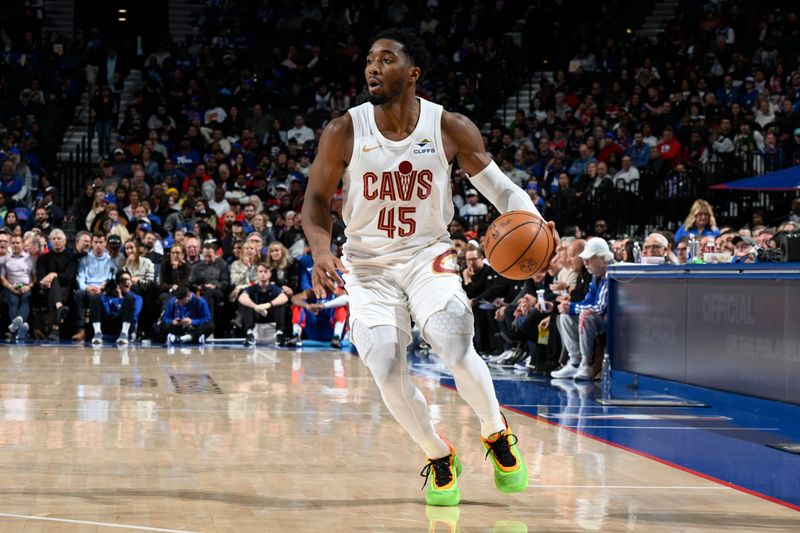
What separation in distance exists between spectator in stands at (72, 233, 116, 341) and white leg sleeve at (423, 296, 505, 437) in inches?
468

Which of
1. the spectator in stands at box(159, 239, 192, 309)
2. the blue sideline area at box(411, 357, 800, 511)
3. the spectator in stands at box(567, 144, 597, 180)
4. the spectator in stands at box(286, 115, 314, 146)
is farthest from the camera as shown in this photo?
the spectator in stands at box(286, 115, 314, 146)

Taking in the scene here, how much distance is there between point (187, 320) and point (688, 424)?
910cm

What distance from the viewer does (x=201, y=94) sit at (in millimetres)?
22562

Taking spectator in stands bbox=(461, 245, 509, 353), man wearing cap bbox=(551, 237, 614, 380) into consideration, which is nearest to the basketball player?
man wearing cap bbox=(551, 237, 614, 380)

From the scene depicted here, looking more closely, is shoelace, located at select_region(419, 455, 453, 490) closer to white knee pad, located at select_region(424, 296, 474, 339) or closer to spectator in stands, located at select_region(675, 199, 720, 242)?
white knee pad, located at select_region(424, 296, 474, 339)

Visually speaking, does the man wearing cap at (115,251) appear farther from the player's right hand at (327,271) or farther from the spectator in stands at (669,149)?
the player's right hand at (327,271)

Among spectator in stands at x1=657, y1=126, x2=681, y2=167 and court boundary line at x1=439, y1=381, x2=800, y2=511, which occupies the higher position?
spectator in stands at x1=657, y1=126, x2=681, y2=167

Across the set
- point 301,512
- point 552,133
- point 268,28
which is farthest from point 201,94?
point 301,512

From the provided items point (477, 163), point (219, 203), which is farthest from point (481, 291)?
point (477, 163)

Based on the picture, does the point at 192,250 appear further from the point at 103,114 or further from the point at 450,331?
the point at 450,331

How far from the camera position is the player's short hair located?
516 cm

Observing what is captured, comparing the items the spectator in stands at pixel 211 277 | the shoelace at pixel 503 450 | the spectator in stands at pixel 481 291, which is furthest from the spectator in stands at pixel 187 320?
the shoelace at pixel 503 450

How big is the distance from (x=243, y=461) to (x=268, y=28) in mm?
19869

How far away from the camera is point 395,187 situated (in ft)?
16.5
